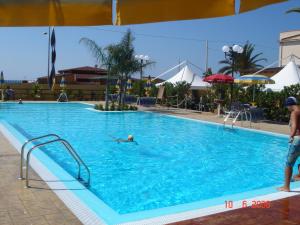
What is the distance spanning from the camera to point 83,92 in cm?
2856

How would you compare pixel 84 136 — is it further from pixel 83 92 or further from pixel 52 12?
pixel 83 92

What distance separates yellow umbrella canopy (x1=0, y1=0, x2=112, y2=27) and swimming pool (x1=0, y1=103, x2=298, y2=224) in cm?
293

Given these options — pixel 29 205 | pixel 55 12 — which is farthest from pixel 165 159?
pixel 55 12

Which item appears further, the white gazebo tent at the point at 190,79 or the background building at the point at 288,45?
the background building at the point at 288,45

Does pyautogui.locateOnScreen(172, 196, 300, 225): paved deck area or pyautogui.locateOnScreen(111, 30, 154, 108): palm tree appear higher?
pyautogui.locateOnScreen(111, 30, 154, 108): palm tree

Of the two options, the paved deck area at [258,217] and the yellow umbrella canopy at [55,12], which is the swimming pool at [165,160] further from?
the yellow umbrella canopy at [55,12]

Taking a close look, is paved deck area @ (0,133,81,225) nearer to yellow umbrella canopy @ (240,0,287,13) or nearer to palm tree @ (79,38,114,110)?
yellow umbrella canopy @ (240,0,287,13)

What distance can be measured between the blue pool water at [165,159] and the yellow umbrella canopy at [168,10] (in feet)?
13.9

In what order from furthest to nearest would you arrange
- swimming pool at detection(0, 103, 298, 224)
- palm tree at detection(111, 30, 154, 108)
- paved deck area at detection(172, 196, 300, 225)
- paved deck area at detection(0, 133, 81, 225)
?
palm tree at detection(111, 30, 154, 108) < swimming pool at detection(0, 103, 298, 224) < paved deck area at detection(172, 196, 300, 225) < paved deck area at detection(0, 133, 81, 225)

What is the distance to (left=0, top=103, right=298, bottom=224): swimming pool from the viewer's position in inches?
248

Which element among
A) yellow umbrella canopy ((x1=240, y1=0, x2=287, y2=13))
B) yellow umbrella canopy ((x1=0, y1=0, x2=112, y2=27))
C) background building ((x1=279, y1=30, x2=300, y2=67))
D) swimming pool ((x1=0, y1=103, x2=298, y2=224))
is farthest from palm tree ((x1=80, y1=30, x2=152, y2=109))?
yellow umbrella canopy ((x1=240, y1=0, x2=287, y2=13))

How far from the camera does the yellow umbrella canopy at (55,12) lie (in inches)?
79.7
